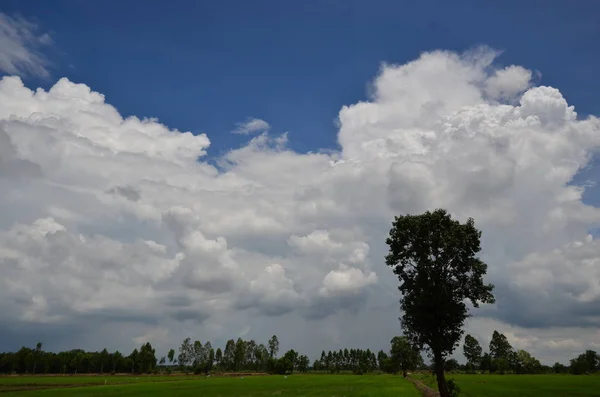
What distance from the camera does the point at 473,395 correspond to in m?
60.8

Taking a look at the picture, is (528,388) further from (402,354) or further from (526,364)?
(526,364)

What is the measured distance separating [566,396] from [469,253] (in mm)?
32132

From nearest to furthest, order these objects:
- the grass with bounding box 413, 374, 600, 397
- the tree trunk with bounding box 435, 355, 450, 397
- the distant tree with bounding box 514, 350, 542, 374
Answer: the tree trunk with bounding box 435, 355, 450, 397
the grass with bounding box 413, 374, 600, 397
the distant tree with bounding box 514, 350, 542, 374

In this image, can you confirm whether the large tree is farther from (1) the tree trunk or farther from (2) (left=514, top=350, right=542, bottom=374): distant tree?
(2) (left=514, top=350, right=542, bottom=374): distant tree

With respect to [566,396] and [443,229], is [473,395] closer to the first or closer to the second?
[566,396]

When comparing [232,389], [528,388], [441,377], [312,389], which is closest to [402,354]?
[528,388]

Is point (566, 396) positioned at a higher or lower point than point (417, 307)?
lower

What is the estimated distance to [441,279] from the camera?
44.4 metres

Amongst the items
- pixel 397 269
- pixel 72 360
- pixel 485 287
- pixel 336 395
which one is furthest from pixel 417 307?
pixel 72 360

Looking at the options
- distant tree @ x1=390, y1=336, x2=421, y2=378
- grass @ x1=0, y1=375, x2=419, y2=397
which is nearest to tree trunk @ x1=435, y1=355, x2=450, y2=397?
grass @ x1=0, y1=375, x2=419, y2=397

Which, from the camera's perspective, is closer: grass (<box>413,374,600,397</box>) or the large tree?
the large tree

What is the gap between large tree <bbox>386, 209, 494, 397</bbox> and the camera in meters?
44.0

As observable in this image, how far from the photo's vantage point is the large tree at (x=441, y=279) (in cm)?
4400

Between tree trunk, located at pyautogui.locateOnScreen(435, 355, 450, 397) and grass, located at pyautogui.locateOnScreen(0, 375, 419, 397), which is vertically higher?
tree trunk, located at pyautogui.locateOnScreen(435, 355, 450, 397)
